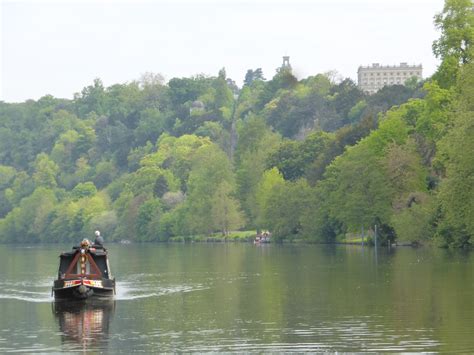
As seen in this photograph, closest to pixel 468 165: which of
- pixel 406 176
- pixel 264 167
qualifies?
pixel 406 176

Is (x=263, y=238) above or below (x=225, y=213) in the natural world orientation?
below

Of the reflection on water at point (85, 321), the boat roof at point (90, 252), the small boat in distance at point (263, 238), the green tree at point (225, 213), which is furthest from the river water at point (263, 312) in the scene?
the green tree at point (225, 213)

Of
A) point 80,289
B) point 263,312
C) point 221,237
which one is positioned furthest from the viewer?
point 221,237

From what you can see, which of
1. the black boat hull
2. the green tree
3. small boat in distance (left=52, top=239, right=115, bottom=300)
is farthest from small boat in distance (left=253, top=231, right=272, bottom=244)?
the black boat hull

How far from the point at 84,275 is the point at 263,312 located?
35.1 ft

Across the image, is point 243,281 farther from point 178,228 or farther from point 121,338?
point 178,228

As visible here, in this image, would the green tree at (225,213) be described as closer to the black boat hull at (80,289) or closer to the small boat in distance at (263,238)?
the small boat in distance at (263,238)

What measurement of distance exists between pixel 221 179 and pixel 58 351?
135123 millimetres

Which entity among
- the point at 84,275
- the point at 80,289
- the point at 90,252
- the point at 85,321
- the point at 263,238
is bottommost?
the point at 85,321

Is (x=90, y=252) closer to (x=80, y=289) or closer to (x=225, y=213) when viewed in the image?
(x=80, y=289)

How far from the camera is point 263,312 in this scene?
140 feet

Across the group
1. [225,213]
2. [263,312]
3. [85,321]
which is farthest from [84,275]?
[225,213]

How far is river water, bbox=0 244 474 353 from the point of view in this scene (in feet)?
111

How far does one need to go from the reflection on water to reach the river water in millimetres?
41
